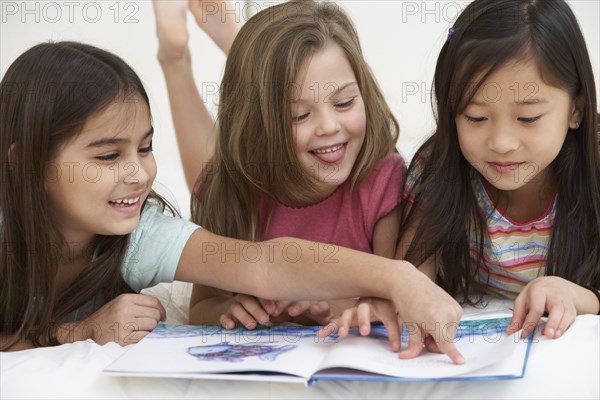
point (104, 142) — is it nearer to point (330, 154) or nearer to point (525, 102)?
point (330, 154)

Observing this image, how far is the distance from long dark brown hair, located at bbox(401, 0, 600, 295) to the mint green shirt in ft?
1.21

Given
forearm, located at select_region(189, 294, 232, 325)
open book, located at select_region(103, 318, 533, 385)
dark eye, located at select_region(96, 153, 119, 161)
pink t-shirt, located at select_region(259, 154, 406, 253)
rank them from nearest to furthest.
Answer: open book, located at select_region(103, 318, 533, 385) < dark eye, located at select_region(96, 153, 119, 161) < forearm, located at select_region(189, 294, 232, 325) < pink t-shirt, located at select_region(259, 154, 406, 253)

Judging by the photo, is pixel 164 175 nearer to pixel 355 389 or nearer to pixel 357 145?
pixel 357 145

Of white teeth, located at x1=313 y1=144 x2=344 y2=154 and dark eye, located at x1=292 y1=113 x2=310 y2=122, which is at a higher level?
dark eye, located at x1=292 y1=113 x2=310 y2=122

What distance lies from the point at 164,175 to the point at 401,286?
1201 mm

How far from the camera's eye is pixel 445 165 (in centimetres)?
139

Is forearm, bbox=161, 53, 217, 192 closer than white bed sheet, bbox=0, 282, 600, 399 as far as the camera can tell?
No

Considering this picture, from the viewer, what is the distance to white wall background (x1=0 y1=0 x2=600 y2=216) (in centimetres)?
244

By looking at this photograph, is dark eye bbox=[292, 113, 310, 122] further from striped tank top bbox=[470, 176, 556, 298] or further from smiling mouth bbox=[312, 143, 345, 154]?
striped tank top bbox=[470, 176, 556, 298]

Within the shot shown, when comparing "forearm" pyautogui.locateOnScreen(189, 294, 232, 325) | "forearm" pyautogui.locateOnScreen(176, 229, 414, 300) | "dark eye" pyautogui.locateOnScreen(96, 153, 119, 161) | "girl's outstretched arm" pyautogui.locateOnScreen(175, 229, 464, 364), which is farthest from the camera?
"forearm" pyautogui.locateOnScreen(189, 294, 232, 325)

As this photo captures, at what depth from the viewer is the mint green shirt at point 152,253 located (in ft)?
4.19

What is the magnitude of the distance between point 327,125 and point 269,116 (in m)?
0.10

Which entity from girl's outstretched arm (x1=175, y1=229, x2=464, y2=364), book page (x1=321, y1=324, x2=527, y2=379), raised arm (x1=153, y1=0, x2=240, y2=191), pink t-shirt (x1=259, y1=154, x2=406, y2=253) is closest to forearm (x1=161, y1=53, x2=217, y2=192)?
raised arm (x1=153, y1=0, x2=240, y2=191)

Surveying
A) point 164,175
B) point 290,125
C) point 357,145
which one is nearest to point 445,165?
point 357,145
